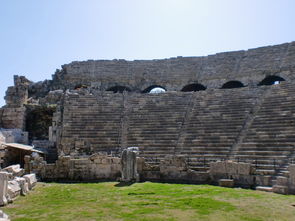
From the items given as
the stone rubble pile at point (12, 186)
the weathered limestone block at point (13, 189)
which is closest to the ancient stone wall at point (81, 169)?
the stone rubble pile at point (12, 186)

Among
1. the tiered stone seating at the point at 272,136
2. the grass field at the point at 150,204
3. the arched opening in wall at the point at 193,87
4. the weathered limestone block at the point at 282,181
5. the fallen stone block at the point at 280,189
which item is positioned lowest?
the grass field at the point at 150,204

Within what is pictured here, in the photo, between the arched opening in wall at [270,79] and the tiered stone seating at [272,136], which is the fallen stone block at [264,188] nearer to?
the tiered stone seating at [272,136]

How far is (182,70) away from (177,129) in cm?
1388

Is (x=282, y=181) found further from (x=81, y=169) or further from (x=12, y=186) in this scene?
(x=12, y=186)

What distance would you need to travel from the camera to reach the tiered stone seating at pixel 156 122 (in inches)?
695

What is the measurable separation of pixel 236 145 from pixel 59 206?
9838mm

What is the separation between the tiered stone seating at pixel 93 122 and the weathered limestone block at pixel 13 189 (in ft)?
25.3

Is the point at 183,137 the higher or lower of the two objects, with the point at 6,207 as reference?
higher

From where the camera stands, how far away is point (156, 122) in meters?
20.2

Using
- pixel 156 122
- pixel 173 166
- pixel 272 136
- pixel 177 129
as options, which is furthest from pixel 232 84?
pixel 173 166

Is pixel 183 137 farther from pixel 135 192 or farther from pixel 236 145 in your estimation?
pixel 135 192

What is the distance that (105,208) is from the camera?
28.6 feet

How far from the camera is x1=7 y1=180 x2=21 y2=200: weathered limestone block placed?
988 centimetres

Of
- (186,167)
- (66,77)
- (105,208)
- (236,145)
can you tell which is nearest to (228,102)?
(236,145)
